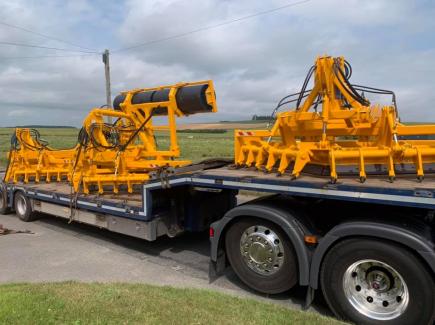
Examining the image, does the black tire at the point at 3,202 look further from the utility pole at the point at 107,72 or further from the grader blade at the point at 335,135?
the utility pole at the point at 107,72

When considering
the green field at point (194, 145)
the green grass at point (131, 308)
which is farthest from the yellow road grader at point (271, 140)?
the green field at point (194, 145)

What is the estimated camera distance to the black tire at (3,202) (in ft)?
30.3

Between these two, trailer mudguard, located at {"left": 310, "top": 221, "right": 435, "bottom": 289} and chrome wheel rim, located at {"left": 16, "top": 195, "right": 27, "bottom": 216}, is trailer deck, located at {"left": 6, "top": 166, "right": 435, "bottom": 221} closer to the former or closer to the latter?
trailer mudguard, located at {"left": 310, "top": 221, "right": 435, "bottom": 289}

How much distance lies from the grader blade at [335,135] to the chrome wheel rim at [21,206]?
5483mm

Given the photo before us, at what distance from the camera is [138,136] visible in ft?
25.8

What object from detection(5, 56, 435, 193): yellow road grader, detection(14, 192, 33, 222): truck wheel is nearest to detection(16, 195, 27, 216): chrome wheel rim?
detection(14, 192, 33, 222): truck wheel

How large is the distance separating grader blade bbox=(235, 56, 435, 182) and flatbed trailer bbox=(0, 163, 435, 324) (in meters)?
0.18

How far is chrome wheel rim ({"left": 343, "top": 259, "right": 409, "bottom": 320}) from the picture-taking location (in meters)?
3.54

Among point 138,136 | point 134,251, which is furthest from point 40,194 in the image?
point 134,251

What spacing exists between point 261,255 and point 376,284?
1.23 meters

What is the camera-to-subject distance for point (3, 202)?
30.6 feet

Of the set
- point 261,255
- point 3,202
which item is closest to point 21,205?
point 3,202

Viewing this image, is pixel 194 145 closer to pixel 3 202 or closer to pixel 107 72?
pixel 107 72

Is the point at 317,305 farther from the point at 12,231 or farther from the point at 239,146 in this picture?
the point at 12,231
